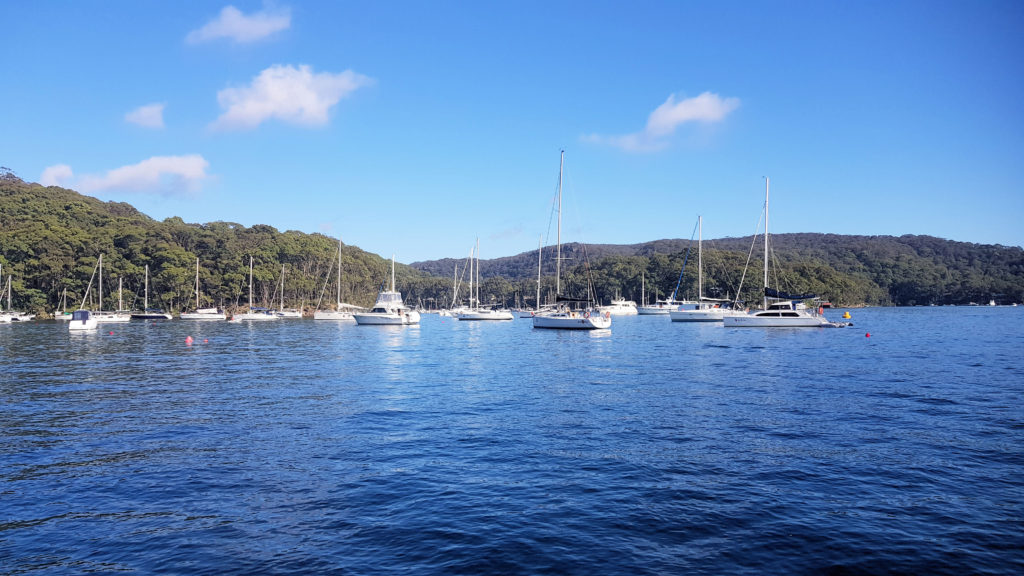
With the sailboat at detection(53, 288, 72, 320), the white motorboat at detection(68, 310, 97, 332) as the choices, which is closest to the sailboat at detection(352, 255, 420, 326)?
the white motorboat at detection(68, 310, 97, 332)

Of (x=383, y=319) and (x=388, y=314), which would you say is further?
(x=388, y=314)

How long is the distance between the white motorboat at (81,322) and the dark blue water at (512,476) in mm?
52203

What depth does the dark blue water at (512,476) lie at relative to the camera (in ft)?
30.3

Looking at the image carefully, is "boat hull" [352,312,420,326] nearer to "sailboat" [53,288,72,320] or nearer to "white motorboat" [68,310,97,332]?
"white motorboat" [68,310,97,332]

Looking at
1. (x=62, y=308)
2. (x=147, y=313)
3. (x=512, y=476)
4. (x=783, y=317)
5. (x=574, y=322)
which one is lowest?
(x=512, y=476)

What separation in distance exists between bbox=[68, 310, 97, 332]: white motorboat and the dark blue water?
52.2 m

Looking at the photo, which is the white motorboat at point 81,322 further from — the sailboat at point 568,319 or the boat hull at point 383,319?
the sailboat at point 568,319

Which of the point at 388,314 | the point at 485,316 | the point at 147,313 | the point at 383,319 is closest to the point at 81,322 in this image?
the point at 383,319

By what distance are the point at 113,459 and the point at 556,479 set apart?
11.1 meters

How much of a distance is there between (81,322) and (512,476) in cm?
8028

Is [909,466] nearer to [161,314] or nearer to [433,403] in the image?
[433,403]

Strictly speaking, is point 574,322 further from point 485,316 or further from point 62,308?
point 62,308

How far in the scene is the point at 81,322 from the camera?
73062 mm

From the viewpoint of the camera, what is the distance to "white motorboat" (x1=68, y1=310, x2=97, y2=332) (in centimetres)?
7244
